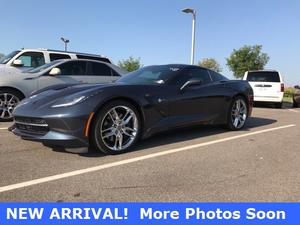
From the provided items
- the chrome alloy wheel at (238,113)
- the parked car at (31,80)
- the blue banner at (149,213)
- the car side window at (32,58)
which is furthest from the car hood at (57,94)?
the car side window at (32,58)

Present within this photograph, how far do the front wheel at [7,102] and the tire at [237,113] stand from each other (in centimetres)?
430

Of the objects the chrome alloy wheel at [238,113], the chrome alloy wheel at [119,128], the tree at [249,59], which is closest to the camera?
the chrome alloy wheel at [119,128]

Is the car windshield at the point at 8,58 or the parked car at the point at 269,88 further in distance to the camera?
the parked car at the point at 269,88

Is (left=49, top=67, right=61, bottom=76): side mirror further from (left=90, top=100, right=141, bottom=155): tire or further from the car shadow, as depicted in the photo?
(left=90, top=100, right=141, bottom=155): tire

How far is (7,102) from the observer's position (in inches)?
283

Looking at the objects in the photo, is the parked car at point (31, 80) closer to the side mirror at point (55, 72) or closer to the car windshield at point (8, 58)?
the side mirror at point (55, 72)

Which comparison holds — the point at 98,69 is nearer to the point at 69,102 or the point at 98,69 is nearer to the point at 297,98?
the point at 69,102

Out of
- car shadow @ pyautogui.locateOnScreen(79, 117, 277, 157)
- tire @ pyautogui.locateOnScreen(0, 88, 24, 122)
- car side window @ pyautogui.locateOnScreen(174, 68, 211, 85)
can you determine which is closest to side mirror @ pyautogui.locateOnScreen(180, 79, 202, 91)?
car side window @ pyautogui.locateOnScreen(174, 68, 211, 85)

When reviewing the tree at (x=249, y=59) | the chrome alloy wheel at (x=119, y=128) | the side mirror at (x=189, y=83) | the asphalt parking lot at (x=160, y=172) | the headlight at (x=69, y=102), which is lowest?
the asphalt parking lot at (x=160, y=172)

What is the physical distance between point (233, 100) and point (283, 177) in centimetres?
298

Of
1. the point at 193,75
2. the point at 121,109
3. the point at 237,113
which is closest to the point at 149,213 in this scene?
the point at 121,109

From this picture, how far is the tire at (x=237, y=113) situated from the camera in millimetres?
6637

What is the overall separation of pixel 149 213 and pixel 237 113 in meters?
4.49

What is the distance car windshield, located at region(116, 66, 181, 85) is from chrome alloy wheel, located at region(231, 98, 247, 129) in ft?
5.42
